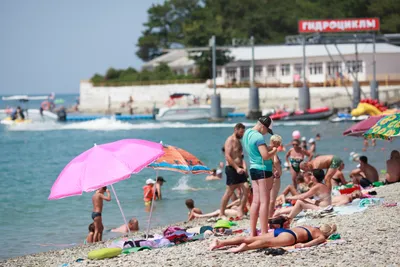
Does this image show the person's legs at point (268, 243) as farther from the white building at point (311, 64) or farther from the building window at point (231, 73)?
the building window at point (231, 73)

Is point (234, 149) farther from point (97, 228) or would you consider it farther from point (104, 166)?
point (97, 228)

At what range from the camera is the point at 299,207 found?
13258 millimetres

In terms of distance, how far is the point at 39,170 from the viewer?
111 feet

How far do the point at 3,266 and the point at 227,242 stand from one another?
4.30 metres

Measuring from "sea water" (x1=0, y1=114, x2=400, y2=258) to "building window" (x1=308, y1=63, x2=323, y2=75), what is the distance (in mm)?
15163

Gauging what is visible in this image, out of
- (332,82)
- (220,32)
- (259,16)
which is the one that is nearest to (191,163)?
(332,82)

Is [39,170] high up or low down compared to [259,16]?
down

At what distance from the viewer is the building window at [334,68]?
68669mm

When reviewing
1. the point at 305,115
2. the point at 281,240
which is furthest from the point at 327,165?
the point at 305,115

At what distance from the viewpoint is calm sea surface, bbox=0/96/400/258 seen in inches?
680

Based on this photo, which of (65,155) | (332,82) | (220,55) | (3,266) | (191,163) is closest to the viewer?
Result: (3,266)

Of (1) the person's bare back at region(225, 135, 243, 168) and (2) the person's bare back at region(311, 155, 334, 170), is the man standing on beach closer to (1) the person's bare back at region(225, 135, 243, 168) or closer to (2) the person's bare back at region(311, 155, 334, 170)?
(1) the person's bare back at region(225, 135, 243, 168)

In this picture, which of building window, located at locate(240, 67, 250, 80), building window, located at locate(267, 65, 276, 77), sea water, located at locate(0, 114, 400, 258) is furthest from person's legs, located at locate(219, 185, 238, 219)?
building window, located at locate(240, 67, 250, 80)

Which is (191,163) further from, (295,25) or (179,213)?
(295,25)
